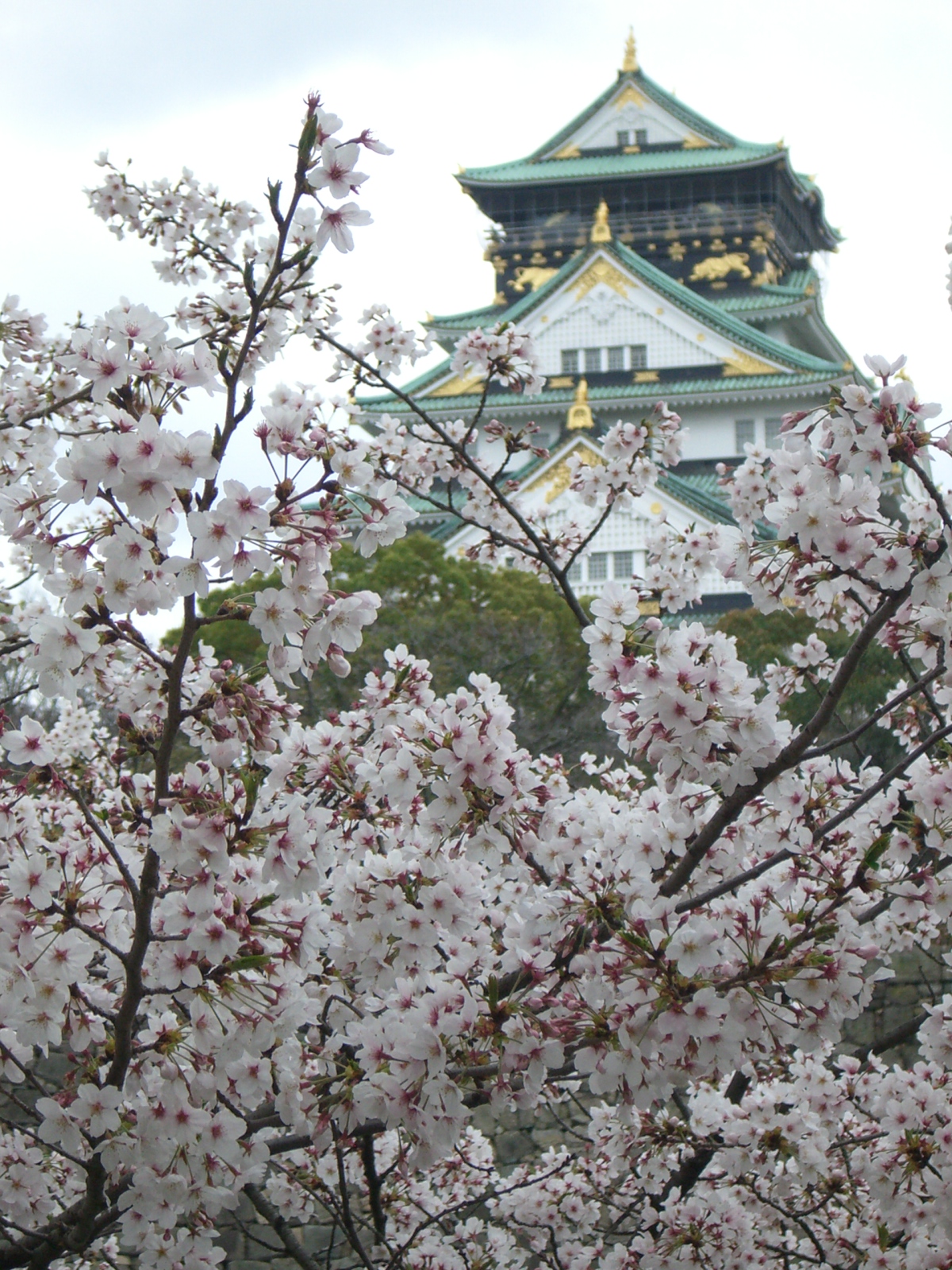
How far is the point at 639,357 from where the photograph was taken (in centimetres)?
3091

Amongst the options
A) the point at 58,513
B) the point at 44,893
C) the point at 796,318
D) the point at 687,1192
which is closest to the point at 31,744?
the point at 44,893

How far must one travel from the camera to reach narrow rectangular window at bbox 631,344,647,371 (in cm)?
3083

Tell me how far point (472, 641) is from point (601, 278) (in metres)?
18.4

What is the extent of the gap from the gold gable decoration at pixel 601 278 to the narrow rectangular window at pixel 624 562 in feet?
25.8

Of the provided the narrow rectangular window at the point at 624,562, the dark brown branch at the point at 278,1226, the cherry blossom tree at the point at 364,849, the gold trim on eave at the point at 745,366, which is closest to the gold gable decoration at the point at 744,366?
the gold trim on eave at the point at 745,366

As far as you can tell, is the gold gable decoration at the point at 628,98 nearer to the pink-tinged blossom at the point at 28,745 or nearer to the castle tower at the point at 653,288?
the castle tower at the point at 653,288

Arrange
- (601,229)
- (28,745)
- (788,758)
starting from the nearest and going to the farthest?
(28,745) < (788,758) < (601,229)

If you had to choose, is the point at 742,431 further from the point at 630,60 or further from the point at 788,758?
the point at 788,758

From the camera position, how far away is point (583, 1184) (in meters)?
6.08

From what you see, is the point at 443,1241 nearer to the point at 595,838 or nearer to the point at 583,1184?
the point at 583,1184

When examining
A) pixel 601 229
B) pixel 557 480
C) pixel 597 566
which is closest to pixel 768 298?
pixel 601 229

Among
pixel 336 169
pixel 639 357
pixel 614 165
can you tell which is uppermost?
pixel 614 165

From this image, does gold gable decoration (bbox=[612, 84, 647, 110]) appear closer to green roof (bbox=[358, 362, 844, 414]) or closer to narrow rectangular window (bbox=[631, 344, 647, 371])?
narrow rectangular window (bbox=[631, 344, 647, 371])

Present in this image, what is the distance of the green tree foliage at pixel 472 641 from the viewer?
46.6 ft
